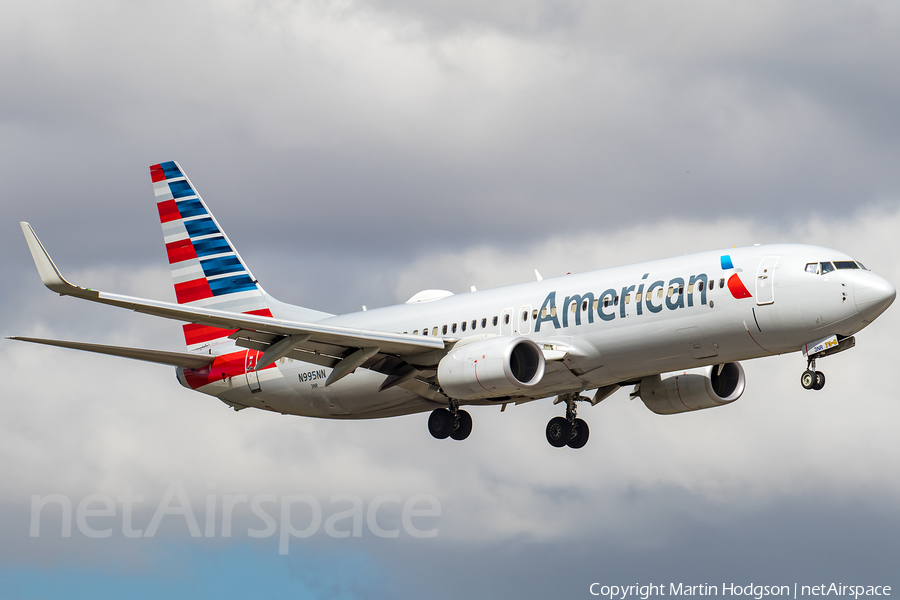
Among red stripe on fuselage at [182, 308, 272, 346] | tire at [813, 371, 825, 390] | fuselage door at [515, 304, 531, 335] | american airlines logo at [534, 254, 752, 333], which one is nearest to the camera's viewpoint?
tire at [813, 371, 825, 390]

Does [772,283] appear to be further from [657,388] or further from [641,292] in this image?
[657,388]

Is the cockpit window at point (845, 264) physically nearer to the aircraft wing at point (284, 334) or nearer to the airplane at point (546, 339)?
the airplane at point (546, 339)

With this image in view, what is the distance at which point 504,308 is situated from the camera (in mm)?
41469

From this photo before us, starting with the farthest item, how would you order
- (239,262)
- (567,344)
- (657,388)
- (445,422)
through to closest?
(239,262) → (657,388) → (445,422) → (567,344)

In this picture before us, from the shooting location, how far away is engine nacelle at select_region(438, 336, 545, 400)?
3803 cm

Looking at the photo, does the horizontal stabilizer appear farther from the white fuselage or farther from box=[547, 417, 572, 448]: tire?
box=[547, 417, 572, 448]: tire

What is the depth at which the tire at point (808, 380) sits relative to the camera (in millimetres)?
36156

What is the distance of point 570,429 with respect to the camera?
44688 mm

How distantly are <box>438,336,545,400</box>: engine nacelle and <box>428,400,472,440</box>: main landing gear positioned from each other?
307 cm

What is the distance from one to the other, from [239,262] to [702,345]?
22.6 meters

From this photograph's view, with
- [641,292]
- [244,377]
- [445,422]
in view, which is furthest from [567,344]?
[244,377]

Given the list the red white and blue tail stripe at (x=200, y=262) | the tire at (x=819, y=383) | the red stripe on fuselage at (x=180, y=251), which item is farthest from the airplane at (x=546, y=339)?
the red stripe on fuselage at (x=180, y=251)

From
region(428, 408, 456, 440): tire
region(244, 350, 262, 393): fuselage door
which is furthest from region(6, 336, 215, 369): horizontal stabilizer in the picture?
region(428, 408, 456, 440): tire

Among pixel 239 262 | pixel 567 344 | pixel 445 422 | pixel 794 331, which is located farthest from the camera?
pixel 239 262
